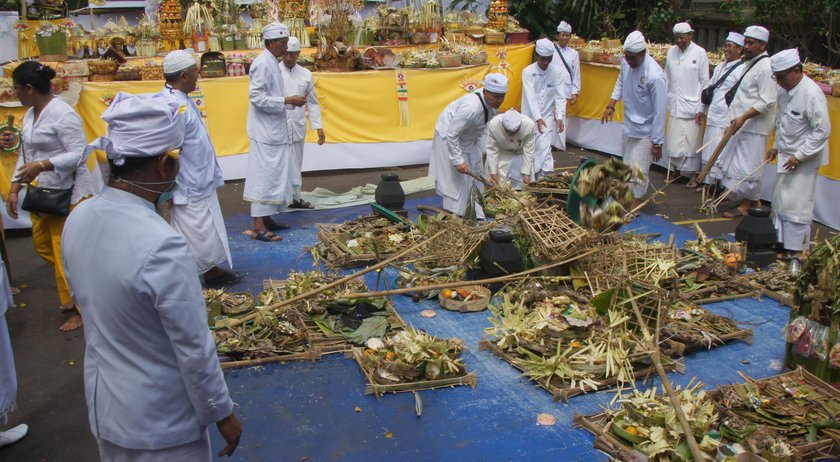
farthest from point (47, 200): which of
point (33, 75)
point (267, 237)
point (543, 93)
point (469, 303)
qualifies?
point (543, 93)

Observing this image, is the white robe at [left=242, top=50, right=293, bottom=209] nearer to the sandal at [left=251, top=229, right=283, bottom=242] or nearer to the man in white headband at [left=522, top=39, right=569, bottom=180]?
the sandal at [left=251, top=229, right=283, bottom=242]

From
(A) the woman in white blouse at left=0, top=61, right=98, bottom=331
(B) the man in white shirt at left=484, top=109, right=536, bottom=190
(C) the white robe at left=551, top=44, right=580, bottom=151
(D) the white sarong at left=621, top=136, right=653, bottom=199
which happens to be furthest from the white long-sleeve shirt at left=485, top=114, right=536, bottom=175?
(A) the woman in white blouse at left=0, top=61, right=98, bottom=331

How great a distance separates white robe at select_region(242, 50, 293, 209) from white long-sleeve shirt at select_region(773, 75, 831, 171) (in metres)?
4.78

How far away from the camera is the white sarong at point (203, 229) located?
5688 mm

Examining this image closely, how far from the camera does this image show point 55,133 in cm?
501

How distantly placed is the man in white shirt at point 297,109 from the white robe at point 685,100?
4.43 m

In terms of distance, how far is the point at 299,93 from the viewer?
7.74 m

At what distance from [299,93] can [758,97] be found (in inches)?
194

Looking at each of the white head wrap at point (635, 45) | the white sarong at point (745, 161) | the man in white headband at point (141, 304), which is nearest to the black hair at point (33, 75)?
the man in white headband at point (141, 304)

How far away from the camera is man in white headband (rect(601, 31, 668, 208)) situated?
316 inches

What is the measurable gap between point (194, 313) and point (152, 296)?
14cm

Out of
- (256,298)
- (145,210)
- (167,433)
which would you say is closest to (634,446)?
(167,433)

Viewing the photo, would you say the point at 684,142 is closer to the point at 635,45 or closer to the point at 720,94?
the point at 720,94

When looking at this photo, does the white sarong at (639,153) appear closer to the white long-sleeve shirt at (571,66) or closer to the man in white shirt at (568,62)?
the man in white shirt at (568,62)
